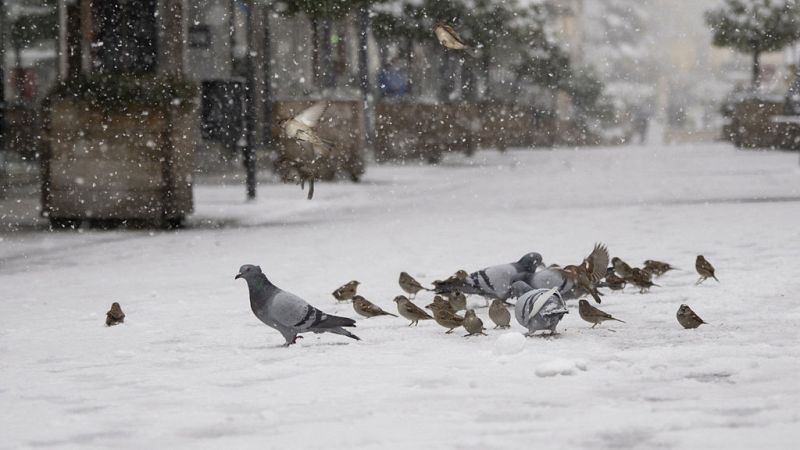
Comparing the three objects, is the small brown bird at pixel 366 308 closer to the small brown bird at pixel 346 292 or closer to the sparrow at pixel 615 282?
the small brown bird at pixel 346 292

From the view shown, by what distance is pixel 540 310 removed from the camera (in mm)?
6918

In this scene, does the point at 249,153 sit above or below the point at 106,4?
below

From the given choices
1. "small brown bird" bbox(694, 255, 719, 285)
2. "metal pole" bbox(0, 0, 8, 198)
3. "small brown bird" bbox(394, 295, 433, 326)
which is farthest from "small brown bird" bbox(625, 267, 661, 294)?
"metal pole" bbox(0, 0, 8, 198)

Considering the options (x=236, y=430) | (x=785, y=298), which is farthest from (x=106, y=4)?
(x=236, y=430)

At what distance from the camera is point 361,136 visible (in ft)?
77.0

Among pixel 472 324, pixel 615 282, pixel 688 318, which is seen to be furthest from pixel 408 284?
pixel 688 318

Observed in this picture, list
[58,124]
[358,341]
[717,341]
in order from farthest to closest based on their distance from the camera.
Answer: [58,124] < [358,341] < [717,341]

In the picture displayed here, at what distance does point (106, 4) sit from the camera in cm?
1494

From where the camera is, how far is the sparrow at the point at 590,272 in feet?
26.4

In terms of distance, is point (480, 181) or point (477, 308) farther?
point (480, 181)

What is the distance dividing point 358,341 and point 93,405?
1.94m

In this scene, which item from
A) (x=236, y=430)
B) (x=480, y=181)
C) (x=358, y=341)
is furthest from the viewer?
(x=480, y=181)

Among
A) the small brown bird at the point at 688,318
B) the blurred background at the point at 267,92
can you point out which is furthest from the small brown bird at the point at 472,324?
the blurred background at the point at 267,92

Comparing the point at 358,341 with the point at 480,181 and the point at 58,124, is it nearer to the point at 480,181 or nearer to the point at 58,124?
the point at 58,124
